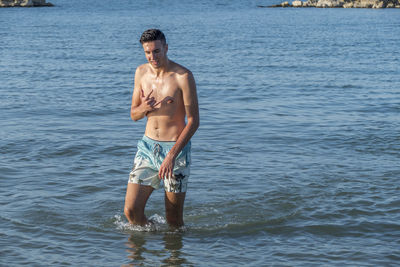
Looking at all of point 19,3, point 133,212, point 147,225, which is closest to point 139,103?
point 133,212

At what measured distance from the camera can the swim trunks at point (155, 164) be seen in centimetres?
604

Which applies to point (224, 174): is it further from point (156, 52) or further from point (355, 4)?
point (355, 4)

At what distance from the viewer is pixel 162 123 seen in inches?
240

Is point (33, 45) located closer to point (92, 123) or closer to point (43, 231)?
point (92, 123)

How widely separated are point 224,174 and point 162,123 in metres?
3.34

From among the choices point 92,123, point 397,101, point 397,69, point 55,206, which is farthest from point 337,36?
point 55,206

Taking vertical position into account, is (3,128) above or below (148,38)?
below

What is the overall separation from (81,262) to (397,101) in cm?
1168

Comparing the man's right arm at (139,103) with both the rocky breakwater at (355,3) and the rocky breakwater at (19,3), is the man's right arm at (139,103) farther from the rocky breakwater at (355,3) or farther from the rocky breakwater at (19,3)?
the rocky breakwater at (19,3)

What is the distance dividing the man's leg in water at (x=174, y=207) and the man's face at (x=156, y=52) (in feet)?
4.49

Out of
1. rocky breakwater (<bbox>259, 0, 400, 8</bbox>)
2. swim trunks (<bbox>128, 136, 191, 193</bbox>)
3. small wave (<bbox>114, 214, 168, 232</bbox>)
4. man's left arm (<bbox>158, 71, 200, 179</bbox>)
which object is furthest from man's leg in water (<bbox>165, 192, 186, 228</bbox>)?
rocky breakwater (<bbox>259, 0, 400, 8</bbox>)

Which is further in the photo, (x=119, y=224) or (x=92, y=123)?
(x=92, y=123)

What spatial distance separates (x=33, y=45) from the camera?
3344cm

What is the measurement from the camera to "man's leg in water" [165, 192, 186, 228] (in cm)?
626
